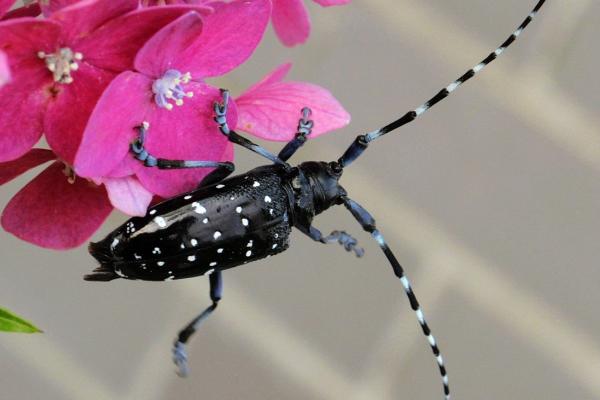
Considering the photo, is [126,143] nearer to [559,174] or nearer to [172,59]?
[172,59]

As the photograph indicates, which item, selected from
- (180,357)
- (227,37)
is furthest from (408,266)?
(227,37)

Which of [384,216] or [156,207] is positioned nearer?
[156,207]

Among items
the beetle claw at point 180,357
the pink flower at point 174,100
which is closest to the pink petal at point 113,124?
the pink flower at point 174,100

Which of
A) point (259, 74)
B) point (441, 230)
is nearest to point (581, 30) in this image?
point (441, 230)

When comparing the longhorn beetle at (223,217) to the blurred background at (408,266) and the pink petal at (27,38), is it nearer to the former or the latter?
the pink petal at (27,38)

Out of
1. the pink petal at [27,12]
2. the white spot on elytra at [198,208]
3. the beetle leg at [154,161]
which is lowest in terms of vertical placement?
the white spot on elytra at [198,208]

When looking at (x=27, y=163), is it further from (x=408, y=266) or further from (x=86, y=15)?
(x=408, y=266)

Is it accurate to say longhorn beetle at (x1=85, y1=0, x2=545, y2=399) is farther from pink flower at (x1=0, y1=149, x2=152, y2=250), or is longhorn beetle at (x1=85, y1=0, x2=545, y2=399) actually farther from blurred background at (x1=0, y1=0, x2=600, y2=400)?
blurred background at (x1=0, y1=0, x2=600, y2=400)
